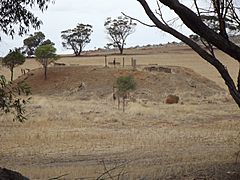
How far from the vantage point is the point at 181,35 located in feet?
29.1

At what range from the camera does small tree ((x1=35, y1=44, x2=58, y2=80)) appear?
60219 mm

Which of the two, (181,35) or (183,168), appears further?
(183,168)

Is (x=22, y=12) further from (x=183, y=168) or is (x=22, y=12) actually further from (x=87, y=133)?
(x=87, y=133)

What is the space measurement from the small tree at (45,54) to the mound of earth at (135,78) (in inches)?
50.6

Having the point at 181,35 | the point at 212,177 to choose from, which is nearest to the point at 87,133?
the point at 212,177

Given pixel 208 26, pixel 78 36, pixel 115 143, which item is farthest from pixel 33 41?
pixel 208 26

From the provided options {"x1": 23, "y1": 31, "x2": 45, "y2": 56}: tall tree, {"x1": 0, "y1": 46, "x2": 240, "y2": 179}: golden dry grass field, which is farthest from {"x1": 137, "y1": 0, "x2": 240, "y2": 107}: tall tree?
{"x1": 23, "y1": 31, "x2": 45, "y2": 56}: tall tree

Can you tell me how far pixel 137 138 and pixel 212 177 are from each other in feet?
32.8

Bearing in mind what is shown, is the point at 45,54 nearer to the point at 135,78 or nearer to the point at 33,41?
the point at 135,78

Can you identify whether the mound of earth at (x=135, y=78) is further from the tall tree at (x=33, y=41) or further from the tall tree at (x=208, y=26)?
the tall tree at (x=208, y=26)

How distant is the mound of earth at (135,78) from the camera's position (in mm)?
51688

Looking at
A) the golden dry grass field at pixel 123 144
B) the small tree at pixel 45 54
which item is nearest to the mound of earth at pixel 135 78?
the small tree at pixel 45 54

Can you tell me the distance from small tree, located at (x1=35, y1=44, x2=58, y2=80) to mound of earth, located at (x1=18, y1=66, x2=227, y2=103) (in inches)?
50.6

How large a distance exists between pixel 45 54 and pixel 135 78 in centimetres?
1096
